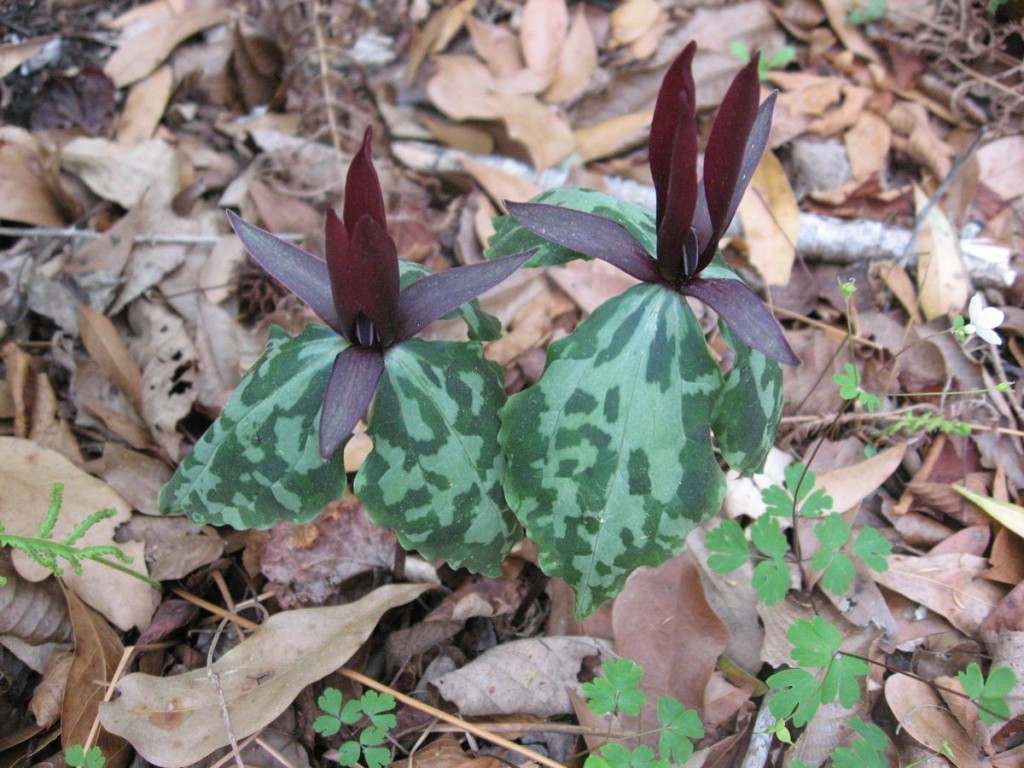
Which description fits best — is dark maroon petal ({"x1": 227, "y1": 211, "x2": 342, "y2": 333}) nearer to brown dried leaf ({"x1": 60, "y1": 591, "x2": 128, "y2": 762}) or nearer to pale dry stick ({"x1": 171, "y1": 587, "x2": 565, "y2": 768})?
pale dry stick ({"x1": 171, "y1": 587, "x2": 565, "y2": 768})

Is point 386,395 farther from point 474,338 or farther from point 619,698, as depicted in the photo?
point 619,698

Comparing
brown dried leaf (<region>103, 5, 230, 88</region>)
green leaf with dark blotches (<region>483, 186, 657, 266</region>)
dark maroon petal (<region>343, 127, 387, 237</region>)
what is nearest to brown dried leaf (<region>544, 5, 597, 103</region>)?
brown dried leaf (<region>103, 5, 230, 88</region>)

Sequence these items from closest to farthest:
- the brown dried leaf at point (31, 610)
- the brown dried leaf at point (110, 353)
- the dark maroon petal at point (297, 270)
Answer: the dark maroon petal at point (297, 270) < the brown dried leaf at point (31, 610) < the brown dried leaf at point (110, 353)

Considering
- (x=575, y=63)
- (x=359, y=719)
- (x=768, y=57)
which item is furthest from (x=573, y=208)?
(x=768, y=57)

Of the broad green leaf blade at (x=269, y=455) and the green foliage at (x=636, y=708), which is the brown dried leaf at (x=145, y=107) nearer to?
the broad green leaf blade at (x=269, y=455)

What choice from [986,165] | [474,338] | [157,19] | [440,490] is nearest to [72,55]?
[157,19]

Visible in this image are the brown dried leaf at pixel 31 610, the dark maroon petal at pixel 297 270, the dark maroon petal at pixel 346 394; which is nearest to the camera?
the dark maroon petal at pixel 346 394

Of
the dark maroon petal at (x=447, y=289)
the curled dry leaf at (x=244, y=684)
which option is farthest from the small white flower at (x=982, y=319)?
the curled dry leaf at (x=244, y=684)
